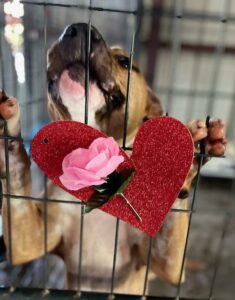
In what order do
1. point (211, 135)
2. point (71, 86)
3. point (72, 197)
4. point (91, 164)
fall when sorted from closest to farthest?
1. point (91, 164)
2. point (211, 135)
3. point (71, 86)
4. point (72, 197)

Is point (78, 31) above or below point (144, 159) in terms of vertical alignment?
above

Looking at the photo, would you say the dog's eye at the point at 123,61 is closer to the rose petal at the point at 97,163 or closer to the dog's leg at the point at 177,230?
the dog's leg at the point at 177,230

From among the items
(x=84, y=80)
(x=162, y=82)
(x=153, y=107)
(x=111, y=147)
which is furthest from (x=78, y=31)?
(x=162, y=82)

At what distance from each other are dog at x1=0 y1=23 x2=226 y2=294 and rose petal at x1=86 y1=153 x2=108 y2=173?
0.59 ft

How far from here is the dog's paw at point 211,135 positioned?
692mm

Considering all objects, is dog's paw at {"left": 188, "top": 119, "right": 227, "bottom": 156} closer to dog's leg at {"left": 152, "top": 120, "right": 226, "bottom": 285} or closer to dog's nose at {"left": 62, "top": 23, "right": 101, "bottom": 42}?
dog's leg at {"left": 152, "top": 120, "right": 226, "bottom": 285}

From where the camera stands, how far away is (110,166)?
0.56 metres

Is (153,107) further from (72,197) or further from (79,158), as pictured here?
(79,158)

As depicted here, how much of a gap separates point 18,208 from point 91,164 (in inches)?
15.1

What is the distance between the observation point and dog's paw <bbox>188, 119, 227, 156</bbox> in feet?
2.27

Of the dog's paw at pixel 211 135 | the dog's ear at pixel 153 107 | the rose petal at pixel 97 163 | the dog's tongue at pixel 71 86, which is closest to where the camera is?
the rose petal at pixel 97 163

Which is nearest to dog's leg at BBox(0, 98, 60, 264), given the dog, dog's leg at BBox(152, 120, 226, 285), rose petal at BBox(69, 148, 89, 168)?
the dog

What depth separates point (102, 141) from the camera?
0.58 metres

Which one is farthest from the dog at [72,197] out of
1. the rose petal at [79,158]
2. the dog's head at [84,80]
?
the rose petal at [79,158]
